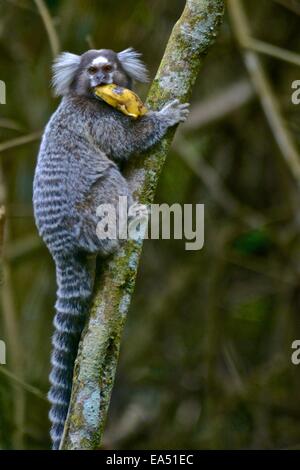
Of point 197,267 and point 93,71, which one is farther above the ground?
point 93,71

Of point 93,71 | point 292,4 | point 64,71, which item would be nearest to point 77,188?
point 93,71

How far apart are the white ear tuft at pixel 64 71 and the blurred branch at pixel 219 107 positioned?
266 cm

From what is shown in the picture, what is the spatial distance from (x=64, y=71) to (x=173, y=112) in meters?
0.98

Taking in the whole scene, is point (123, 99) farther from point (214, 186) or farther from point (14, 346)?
point (214, 186)

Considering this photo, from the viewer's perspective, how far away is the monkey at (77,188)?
3963 mm

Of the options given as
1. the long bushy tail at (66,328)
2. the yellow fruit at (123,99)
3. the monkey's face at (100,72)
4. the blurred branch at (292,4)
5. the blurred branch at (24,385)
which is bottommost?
the blurred branch at (24,385)

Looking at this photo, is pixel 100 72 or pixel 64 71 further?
pixel 64 71

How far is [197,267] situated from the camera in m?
7.44

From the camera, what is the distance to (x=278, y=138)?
223 inches

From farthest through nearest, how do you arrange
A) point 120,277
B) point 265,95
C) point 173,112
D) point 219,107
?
point 219,107 → point 265,95 → point 173,112 → point 120,277

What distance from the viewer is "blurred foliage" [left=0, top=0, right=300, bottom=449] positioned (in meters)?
6.55

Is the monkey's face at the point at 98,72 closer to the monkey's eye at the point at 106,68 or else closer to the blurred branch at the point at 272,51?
the monkey's eye at the point at 106,68

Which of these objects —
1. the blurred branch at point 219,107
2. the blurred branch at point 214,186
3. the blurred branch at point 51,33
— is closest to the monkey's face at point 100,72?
the blurred branch at point 51,33
